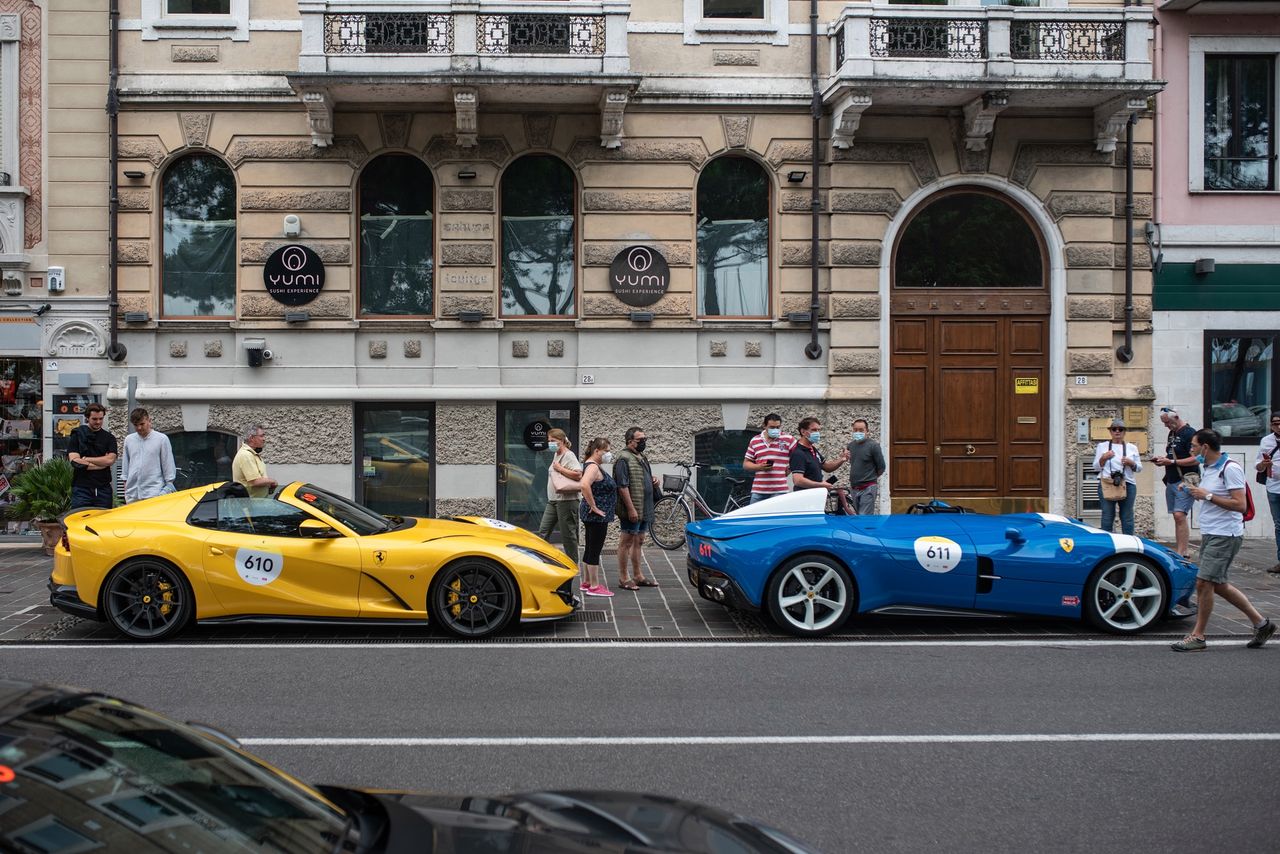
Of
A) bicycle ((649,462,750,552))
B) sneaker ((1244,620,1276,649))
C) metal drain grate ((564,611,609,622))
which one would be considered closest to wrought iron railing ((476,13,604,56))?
bicycle ((649,462,750,552))

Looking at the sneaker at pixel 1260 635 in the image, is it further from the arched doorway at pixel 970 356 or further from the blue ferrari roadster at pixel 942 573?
the arched doorway at pixel 970 356

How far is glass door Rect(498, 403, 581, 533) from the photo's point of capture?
15945 mm

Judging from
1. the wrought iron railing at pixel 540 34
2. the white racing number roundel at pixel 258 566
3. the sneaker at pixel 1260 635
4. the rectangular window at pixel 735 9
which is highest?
the rectangular window at pixel 735 9

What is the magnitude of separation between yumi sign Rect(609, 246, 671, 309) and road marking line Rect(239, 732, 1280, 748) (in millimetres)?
9935

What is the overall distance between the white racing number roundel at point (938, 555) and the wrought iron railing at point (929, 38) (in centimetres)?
815

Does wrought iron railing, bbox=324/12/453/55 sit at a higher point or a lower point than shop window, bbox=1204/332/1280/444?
higher

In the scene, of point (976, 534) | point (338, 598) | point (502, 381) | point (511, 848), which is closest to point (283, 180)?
point (502, 381)

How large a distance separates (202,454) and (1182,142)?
14.7m

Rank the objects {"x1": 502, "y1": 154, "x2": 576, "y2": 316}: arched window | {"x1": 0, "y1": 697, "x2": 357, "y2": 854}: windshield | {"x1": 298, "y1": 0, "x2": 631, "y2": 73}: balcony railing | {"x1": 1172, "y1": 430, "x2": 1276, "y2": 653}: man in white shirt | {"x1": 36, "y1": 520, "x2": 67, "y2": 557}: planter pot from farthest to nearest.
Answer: {"x1": 502, "y1": 154, "x2": 576, "y2": 316}: arched window < {"x1": 298, "y1": 0, "x2": 631, "y2": 73}: balcony railing < {"x1": 36, "y1": 520, "x2": 67, "y2": 557}: planter pot < {"x1": 1172, "y1": 430, "x2": 1276, "y2": 653}: man in white shirt < {"x1": 0, "y1": 697, "x2": 357, "y2": 854}: windshield

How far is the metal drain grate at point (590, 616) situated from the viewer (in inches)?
413

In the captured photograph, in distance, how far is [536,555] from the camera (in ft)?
32.4

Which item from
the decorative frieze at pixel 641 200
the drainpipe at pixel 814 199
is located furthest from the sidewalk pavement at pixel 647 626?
the decorative frieze at pixel 641 200

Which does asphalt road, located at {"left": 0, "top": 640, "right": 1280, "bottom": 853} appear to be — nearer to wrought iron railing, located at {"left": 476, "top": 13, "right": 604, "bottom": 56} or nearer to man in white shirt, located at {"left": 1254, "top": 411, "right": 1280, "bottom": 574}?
man in white shirt, located at {"left": 1254, "top": 411, "right": 1280, "bottom": 574}

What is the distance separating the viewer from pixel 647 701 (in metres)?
7.47
